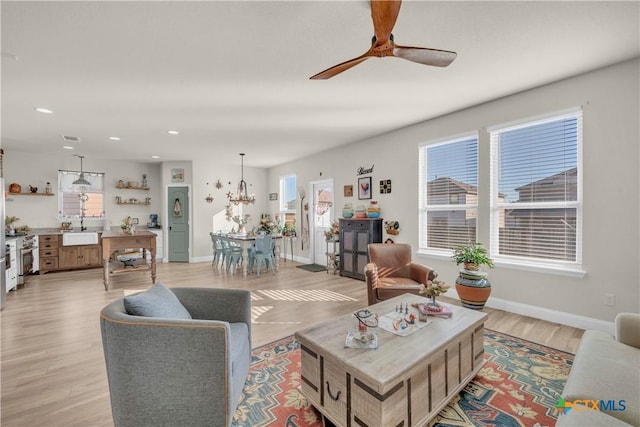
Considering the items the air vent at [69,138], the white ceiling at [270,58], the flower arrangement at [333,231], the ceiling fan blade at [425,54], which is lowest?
the flower arrangement at [333,231]

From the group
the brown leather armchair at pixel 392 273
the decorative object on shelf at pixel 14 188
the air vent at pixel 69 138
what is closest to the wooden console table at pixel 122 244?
the air vent at pixel 69 138

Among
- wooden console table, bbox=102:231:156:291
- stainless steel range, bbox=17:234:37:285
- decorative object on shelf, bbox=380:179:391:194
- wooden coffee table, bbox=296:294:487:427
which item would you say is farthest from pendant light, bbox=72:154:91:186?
wooden coffee table, bbox=296:294:487:427

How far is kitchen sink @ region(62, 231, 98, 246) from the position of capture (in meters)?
6.09

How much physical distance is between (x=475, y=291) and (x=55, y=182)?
8794 millimetres

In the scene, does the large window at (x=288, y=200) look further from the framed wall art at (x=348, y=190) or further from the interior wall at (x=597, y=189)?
the interior wall at (x=597, y=189)

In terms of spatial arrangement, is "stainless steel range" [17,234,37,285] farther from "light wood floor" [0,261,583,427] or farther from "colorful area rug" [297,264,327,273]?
"colorful area rug" [297,264,327,273]

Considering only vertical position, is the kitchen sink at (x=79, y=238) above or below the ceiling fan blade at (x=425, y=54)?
below

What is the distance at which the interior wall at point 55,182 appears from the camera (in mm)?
6184

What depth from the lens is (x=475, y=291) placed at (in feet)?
11.1

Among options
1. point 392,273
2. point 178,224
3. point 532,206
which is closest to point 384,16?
point 392,273

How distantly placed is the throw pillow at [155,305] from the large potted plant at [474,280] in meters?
3.09

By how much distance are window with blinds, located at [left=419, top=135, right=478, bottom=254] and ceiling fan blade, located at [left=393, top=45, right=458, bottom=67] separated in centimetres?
239

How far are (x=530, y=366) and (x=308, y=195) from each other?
17.8 feet

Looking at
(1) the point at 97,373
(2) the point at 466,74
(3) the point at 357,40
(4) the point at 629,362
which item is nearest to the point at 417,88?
(2) the point at 466,74
